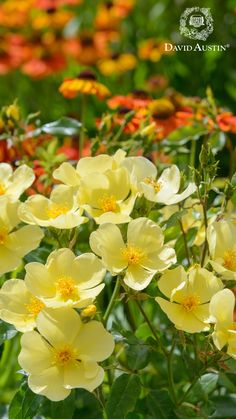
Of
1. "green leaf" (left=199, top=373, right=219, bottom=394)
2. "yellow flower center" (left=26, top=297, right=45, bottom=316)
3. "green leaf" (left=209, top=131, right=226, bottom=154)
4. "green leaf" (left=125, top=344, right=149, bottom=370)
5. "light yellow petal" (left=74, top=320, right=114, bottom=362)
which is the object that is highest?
"yellow flower center" (left=26, top=297, right=45, bottom=316)

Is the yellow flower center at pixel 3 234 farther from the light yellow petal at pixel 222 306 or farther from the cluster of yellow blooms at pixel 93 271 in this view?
the light yellow petal at pixel 222 306

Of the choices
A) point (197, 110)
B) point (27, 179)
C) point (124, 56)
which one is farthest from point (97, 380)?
point (124, 56)

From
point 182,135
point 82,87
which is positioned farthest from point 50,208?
point 82,87

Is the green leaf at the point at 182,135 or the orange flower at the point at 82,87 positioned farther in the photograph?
Result: the orange flower at the point at 82,87

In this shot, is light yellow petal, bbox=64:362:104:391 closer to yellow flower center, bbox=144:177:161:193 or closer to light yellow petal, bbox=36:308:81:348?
light yellow petal, bbox=36:308:81:348

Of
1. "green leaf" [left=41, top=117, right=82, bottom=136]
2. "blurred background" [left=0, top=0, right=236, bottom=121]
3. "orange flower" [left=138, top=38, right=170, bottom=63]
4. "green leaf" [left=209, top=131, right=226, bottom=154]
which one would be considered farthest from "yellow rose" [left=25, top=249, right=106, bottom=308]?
"orange flower" [left=138, top=38, right=170, bottom=63]

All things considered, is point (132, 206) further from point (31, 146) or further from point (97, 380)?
point (31, 146)

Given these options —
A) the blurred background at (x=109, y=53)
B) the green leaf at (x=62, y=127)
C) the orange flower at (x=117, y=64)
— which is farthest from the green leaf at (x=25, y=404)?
the orange flower at (x=117, y=64)

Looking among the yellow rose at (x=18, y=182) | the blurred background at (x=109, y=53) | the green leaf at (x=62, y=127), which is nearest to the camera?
the yellow rose at (x=18, y=182)
